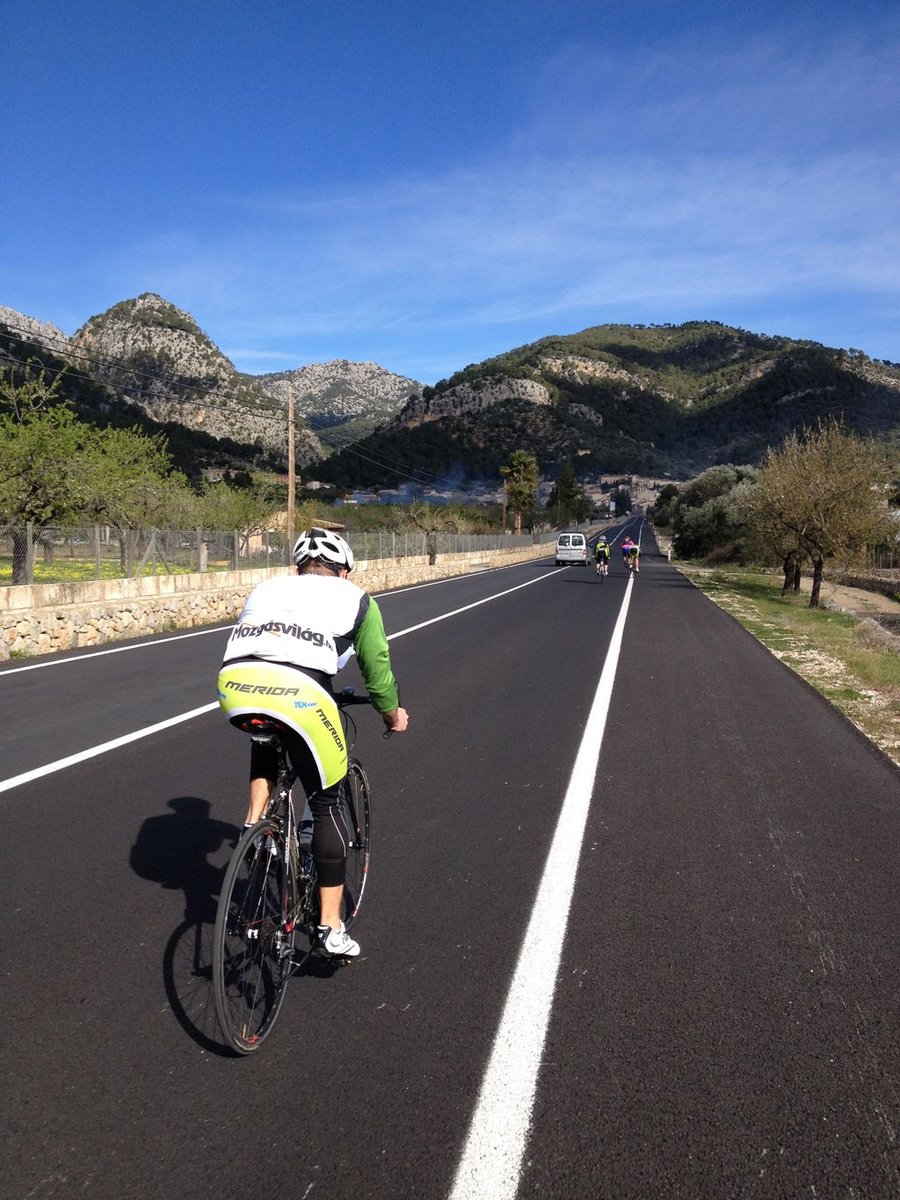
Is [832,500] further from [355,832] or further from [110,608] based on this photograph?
[355,832]

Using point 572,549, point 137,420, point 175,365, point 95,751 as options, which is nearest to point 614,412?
point 175,365

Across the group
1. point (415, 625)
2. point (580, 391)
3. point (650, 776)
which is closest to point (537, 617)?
point (415, 625)

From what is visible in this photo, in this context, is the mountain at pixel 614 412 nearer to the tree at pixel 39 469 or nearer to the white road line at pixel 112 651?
the tree at pixel 39 469

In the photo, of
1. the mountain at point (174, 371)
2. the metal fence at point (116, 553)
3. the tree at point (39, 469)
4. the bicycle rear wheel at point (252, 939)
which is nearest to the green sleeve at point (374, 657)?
the bicycle rear wheel at point (252, 939)

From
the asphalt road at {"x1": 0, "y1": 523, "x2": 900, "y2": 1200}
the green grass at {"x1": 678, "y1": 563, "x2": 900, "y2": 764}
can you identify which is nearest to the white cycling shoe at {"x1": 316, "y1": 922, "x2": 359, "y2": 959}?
the asphalt road at {"x1": 0, "y1": 523, "x2": 900, "y2": 1200}

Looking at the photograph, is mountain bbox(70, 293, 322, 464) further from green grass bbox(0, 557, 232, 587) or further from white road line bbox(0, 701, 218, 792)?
white road line bbox(0, 701, 218, 792)

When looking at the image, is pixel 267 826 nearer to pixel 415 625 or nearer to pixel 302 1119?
pixel 302 1119

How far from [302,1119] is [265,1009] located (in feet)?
1.90

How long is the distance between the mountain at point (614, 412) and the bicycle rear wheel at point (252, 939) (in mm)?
136588

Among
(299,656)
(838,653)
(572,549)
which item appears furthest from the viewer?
(572,549)

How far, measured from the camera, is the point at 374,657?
3482mm

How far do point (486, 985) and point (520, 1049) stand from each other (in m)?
0.47

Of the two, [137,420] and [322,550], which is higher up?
[137,420]

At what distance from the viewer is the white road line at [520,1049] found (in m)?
2.47
